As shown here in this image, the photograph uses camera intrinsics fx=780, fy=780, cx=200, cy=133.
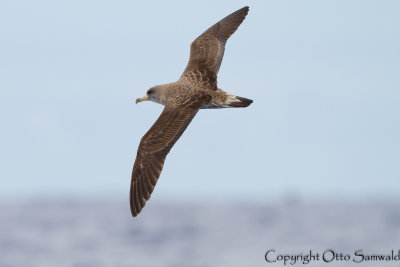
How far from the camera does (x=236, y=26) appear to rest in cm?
2033

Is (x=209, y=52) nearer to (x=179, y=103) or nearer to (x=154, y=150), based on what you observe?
(x=179, y=103)

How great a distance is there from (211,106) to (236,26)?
3765 millimetres

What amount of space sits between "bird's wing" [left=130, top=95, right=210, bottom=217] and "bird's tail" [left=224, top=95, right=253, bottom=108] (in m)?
0.75

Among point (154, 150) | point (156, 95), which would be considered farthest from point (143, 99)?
point (154, 150)

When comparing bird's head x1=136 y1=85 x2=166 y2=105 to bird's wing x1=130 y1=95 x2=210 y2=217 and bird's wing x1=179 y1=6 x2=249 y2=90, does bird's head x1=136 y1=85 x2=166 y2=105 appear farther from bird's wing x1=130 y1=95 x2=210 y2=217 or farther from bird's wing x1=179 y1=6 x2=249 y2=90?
bird's wing x1=130 y1=95 x2=210 y2=217

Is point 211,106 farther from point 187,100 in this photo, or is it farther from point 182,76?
point 182,76

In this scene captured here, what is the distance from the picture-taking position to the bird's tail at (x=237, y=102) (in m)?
16.9

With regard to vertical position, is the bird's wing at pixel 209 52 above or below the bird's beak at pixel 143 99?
above

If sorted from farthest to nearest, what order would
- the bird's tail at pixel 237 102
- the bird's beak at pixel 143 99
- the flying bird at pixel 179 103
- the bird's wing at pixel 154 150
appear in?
the bird's beak at pixel 143 99, the bird's tail at pixel 237 102, the flying bird at pixel 179 103, the bird's wing at pixel 154 150

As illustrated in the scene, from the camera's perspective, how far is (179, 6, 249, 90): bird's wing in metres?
18.4

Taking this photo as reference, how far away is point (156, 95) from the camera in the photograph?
18.4m

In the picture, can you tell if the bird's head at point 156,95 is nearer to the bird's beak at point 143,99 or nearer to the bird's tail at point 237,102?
the bird's beak at point 143,99

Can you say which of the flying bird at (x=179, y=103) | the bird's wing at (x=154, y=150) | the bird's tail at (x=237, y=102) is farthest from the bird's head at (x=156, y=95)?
the bird's tail at (x=237, y=102)

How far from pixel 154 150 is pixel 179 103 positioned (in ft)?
4.62
